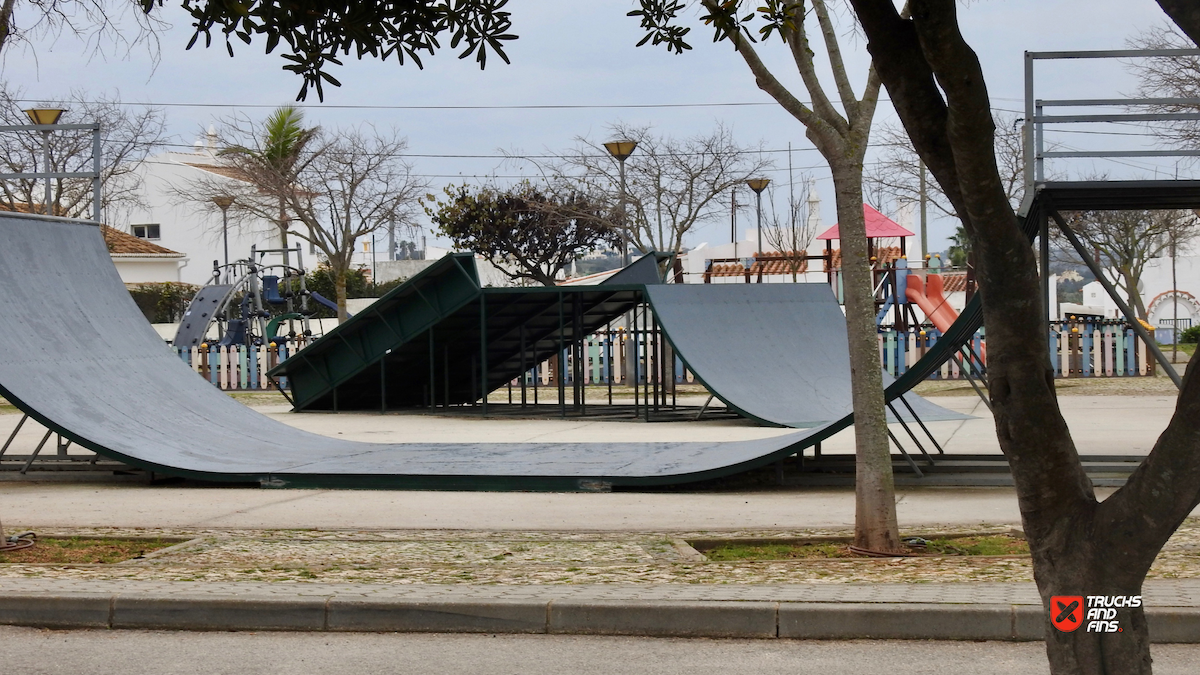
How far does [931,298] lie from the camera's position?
31.8 meters

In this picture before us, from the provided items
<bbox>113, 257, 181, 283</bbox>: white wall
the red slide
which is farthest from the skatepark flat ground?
<bbox>113, 257, 181, 283</bbox>: white wall

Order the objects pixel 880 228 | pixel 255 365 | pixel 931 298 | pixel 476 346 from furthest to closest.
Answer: pixel 880 228, pixel 931 298, pixel 255 365, pixel 476 346

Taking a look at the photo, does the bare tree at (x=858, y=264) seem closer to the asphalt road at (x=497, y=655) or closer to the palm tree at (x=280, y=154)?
the asphalt road at (x=497, y=655)

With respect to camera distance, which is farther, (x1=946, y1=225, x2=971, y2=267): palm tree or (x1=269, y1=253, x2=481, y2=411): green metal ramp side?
(x1=946, y1=225, x2=971, y2=267): palm tree

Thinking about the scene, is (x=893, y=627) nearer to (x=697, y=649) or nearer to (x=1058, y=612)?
(x=697, y=649)

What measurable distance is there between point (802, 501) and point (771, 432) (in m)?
6.37

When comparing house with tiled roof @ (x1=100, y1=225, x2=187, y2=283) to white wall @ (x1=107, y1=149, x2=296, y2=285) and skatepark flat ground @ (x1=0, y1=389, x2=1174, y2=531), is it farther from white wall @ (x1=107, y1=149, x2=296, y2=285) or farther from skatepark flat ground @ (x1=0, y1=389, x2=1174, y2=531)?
skatepark flat ground @ (x1=0, y1=389, x2=1174, y2=531)

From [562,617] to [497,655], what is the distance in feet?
1.67

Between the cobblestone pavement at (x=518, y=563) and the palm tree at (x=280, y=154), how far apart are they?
30.9m

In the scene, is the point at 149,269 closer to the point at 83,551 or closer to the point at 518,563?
the point at 83,551

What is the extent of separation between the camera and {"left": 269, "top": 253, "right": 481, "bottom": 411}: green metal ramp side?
65.8ft

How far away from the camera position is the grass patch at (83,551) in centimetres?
821

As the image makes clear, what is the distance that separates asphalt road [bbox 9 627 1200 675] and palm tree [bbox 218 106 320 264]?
109 feet

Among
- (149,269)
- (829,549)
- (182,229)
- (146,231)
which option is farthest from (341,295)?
(146,231)
